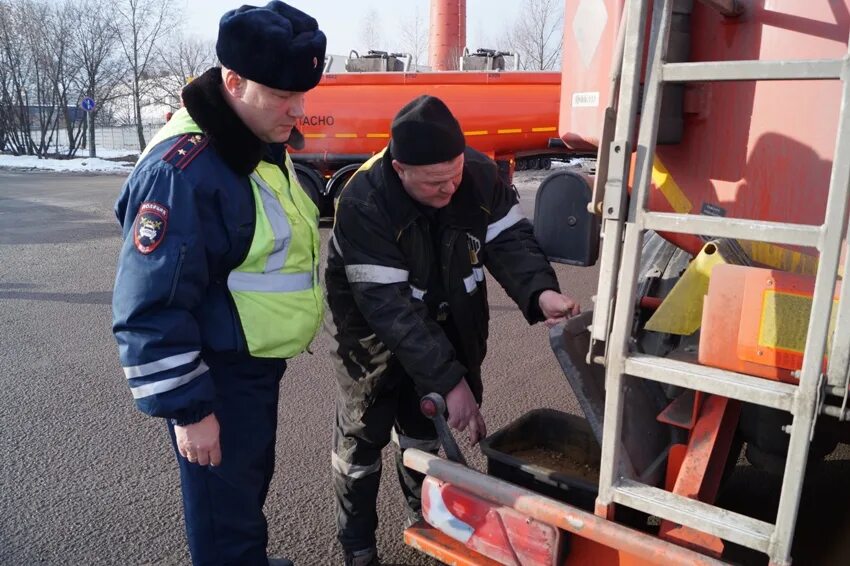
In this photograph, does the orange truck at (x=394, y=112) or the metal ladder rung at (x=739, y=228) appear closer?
the metal ladder rung at (x=739, y=228)

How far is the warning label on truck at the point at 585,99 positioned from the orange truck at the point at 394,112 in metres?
7.77

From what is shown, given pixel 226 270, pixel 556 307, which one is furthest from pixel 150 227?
pixel 556 307

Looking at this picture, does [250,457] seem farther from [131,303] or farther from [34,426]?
[34,426]

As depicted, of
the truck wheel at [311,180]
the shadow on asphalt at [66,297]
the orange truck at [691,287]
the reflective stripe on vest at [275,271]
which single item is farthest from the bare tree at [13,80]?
the orange truck at [691,287]

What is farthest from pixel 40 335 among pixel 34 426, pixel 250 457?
pixel 250 457

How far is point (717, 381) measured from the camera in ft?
5.08

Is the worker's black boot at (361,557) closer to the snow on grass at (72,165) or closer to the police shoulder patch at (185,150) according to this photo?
the police shoulder patch at (185,150)

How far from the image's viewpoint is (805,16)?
1.80 m

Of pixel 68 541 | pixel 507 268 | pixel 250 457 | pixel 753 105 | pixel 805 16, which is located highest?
pixel 805 16

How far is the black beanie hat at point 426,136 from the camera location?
227 cm

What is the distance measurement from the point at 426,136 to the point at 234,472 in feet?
3.99

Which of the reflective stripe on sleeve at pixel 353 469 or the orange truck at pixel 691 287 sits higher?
the orange truck at pixel 691 287

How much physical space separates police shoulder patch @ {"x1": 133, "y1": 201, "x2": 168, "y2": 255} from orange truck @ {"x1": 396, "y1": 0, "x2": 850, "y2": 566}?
1007 millimetres

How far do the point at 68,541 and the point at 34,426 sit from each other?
1.23 meters
